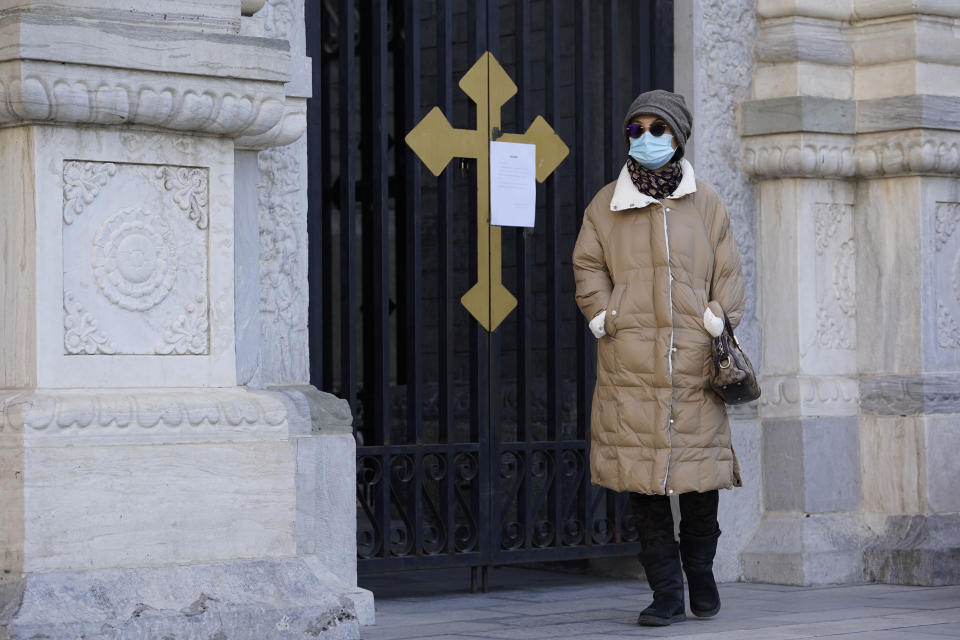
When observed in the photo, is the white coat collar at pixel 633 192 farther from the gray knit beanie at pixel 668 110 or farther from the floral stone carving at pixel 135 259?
the floral stone carving at pixel 135 259

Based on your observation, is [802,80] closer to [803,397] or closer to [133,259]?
[803,397]

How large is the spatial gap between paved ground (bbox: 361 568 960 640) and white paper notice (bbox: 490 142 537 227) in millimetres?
1403

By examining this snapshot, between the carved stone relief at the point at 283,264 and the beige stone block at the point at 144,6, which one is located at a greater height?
the beige stone block at the point at 144,6

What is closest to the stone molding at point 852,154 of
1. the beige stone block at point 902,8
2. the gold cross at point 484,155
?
the beige stone block at point 902,8

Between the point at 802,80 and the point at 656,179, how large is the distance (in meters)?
1.77

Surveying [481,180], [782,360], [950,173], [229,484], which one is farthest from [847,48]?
[229,484]

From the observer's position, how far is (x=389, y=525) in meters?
6.51

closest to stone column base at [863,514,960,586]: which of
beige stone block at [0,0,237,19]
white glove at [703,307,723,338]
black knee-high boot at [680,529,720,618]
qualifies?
black knee-high boot at [680,529,720,618]

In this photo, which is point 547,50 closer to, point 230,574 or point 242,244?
point 242,244

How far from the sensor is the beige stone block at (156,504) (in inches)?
193

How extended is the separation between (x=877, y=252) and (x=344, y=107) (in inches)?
95.4

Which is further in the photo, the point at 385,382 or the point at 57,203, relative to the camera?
the point at 385,382

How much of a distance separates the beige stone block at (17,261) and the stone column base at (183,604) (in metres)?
0.57

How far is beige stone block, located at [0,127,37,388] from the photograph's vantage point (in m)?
4.98
